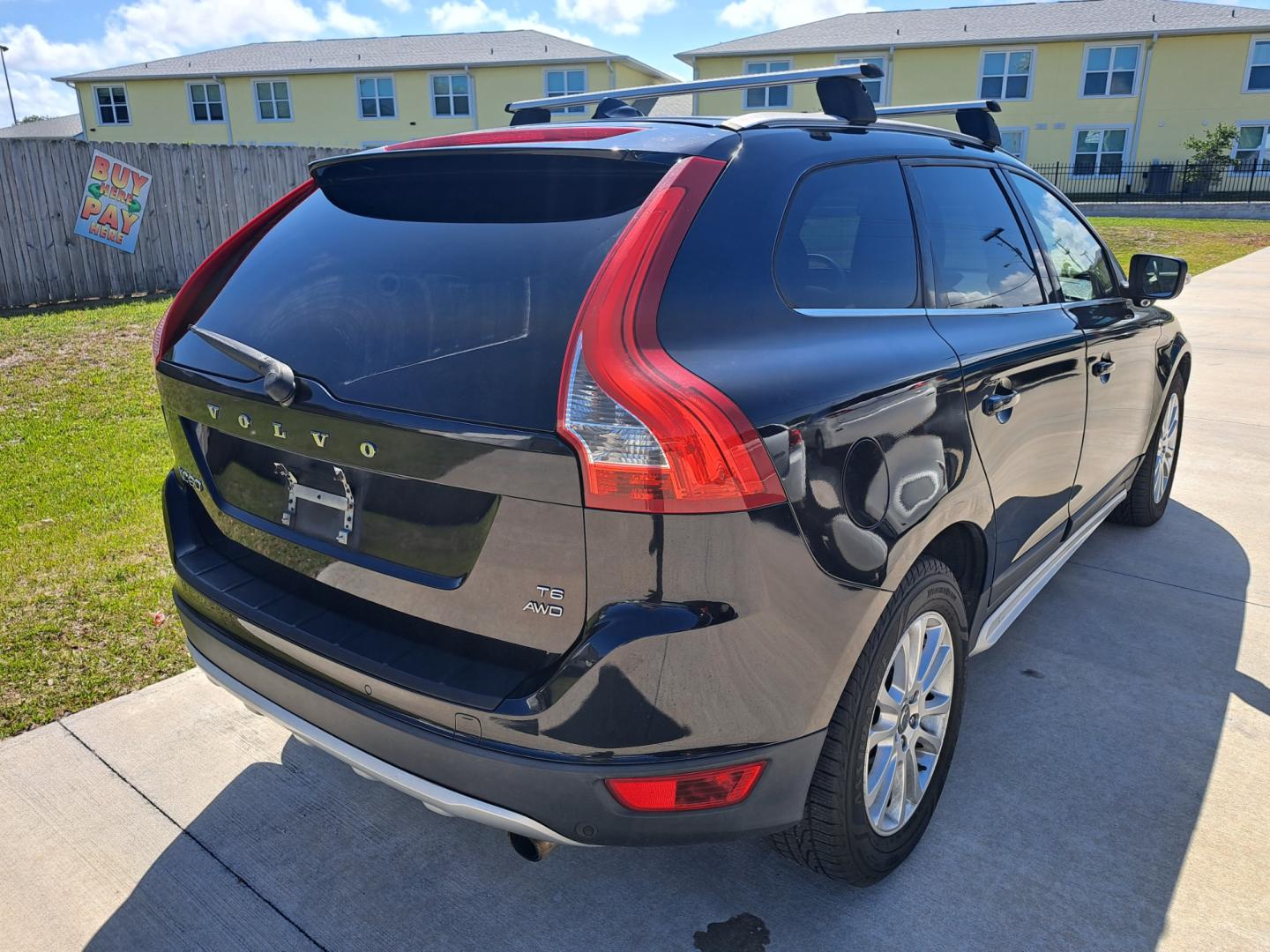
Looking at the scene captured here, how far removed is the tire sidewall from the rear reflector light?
128 cm

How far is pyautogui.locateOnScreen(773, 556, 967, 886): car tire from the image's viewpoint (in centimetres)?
211

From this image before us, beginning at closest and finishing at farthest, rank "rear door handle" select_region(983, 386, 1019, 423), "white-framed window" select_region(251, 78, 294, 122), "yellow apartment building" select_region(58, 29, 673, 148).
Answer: "rear door handle" select_region(983, 386, 1019, 423)
"yellow apartment building" select_region(58, 29, 673, 148)
"white-framed window" select_region(251, 78, 294, 122)

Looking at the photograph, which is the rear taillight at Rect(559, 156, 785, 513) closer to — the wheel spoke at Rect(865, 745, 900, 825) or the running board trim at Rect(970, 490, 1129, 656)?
the wheel spoke at Rect(865, 745, 900, 825)

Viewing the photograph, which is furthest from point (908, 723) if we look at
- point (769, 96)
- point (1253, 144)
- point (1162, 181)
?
point (1253, 144)

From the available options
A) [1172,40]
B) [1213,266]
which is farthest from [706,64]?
[1213,266]

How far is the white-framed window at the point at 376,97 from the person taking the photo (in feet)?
120

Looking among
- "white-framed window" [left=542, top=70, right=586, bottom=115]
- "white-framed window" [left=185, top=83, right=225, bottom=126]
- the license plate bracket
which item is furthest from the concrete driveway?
"white-framed window" [left=185, top=83, right=225, bottom=126]

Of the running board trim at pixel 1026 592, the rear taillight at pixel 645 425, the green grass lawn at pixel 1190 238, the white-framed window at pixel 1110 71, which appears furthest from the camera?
the white-framed window at pixel 1110 71

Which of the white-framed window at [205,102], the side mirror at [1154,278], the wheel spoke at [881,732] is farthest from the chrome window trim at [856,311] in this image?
the white-framed window at [205,102]

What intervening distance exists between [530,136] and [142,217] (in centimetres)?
1286

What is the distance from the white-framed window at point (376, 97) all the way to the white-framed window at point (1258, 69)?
29728 millimetres

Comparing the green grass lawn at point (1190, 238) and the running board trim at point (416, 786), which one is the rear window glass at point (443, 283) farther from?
the green grass lawn at point (1190, 238)

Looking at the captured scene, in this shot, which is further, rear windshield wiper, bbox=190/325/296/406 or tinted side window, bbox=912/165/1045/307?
tinted side window, bbox=912/165/1045/307

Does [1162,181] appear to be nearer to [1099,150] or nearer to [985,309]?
[1099,150]
